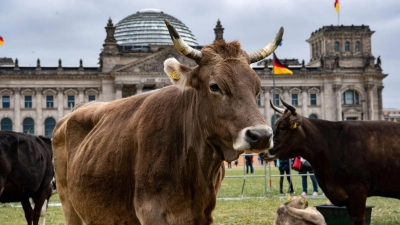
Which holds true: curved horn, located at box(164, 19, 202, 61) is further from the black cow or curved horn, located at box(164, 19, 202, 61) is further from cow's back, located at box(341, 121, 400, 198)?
the black cow

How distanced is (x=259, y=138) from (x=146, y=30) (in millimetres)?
93102

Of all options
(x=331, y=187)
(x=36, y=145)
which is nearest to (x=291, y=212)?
(x=331, y=187)

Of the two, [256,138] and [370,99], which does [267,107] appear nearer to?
Answer: [370,99]

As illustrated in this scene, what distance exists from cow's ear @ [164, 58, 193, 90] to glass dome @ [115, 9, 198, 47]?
292ft

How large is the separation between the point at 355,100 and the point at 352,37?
374 inches

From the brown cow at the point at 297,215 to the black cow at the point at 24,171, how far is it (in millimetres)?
4181

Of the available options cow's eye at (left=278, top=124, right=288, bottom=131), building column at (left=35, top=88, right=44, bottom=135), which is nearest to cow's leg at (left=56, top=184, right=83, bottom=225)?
cow's eye at (left=278, top=124, right=288, bottom=131)

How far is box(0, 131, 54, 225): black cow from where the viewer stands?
9.16 meters

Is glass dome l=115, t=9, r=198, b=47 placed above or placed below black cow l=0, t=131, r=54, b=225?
above

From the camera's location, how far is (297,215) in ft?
23.2

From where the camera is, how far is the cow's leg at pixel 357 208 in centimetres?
812

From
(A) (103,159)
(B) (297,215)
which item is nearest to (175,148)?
(A) (103,159)

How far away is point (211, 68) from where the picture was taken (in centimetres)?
370

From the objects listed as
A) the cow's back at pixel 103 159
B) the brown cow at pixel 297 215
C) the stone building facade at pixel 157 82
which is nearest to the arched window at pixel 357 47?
the stone building facade at pixel 157 82
